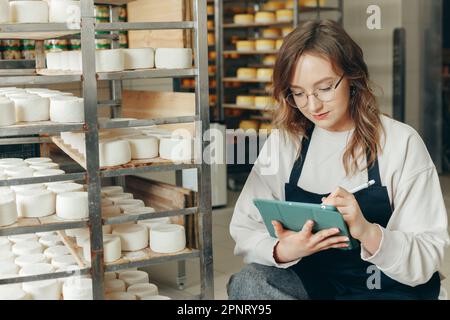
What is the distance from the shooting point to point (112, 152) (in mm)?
2850

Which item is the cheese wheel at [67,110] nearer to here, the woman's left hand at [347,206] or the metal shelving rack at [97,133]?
the metal shelving rack at [97,133]

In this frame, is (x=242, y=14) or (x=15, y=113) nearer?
(x=15, y=113)

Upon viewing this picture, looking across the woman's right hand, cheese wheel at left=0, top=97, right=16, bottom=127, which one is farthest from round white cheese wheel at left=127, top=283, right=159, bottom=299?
the woman's right hand

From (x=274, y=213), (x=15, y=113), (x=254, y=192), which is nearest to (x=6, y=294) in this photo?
(x=15, y=113)

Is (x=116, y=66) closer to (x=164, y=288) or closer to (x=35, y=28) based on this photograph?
(x=35, y=28)

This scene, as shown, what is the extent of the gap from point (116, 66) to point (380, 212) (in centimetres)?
134

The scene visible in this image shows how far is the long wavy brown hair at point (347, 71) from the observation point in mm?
2084

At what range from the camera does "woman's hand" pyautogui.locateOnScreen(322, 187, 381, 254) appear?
1.84m

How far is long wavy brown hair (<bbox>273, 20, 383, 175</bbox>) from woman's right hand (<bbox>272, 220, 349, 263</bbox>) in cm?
32

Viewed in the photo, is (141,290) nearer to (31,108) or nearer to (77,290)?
(77,290)

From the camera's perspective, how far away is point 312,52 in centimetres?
209

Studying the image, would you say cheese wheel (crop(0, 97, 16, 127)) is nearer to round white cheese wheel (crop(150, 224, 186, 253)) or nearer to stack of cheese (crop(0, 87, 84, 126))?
stack of cheese (crop(0, 87, 84, 126))

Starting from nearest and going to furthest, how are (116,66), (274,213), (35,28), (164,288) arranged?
(274,213)
(35,28)
(116,66)
(164,288)

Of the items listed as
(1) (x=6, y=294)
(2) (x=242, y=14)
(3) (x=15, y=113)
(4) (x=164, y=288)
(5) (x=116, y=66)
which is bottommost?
(4) (x=164, y=288)
